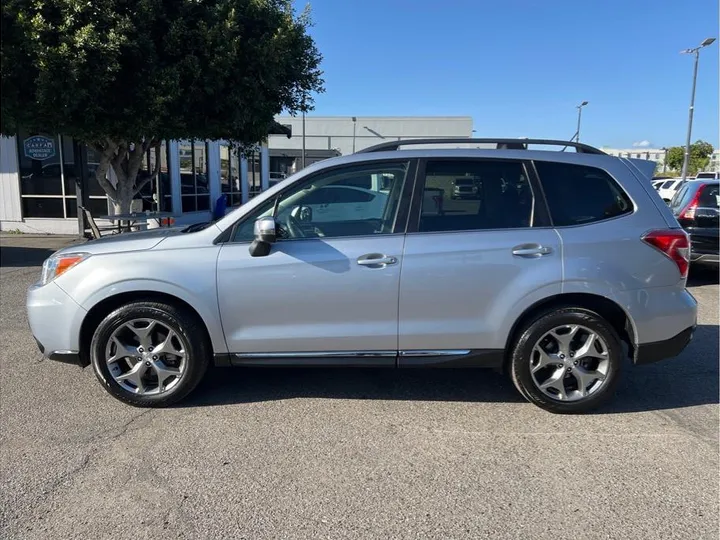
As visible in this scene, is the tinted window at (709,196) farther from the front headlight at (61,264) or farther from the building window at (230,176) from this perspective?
the building window at (230,176)

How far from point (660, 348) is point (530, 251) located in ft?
3.92

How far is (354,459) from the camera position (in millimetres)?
3213

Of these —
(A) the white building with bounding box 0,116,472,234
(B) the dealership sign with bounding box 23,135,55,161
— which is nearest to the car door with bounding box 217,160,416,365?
(A) the white building with bounding box 0,116,472,234

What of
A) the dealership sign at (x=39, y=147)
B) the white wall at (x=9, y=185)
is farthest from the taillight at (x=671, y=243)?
the white wall at (x=9, y=185)

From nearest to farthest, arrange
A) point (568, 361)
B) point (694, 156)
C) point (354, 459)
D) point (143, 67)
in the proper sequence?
point (354, 459)
point (568, 361)
point (143, 67)
point (694, 156)

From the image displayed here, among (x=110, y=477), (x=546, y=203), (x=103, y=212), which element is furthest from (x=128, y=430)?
(x=103, y=212)

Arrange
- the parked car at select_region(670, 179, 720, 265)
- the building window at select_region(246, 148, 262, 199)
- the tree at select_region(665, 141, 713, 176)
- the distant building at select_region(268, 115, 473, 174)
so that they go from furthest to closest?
1. the tree at select_region(665, 141, 713, 176)
2. the distant building at select_region(268, 115, 473, 174)
3. the building window at select_region(246, 148, 262, 199)
4. the parked car at select_region(670, 179, 720, 265)

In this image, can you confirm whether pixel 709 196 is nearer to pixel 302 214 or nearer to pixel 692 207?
pixel 692 207

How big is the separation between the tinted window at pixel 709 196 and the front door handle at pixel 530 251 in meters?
6.43

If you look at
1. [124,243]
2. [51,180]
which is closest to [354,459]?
[124,243]

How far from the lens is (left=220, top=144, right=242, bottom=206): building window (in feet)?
61.3

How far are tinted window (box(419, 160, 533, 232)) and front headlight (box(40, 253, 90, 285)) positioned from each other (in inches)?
97.4

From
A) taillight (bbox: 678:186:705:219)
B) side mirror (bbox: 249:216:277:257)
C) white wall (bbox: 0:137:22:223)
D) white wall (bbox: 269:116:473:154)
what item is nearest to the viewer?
side mirror (bbox: 249:216:277:257)

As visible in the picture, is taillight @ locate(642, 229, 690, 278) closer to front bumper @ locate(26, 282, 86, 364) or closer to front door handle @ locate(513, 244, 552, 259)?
front door handle @ locate(513, 244, 552, 259)
